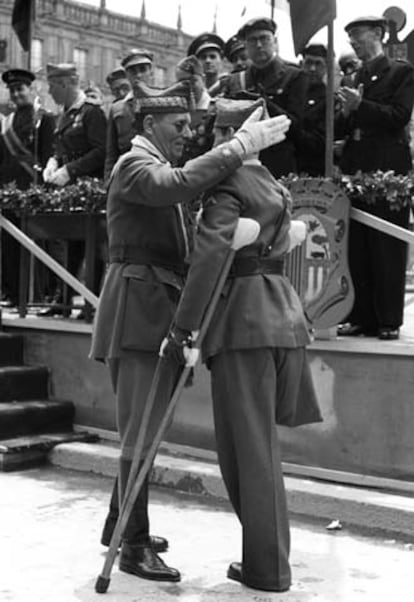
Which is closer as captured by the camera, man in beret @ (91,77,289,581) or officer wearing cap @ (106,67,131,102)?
man in beret @ (91,77,289,581)

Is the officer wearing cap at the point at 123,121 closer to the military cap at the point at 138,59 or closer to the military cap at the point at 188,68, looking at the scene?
the military cap at the point at 138,59

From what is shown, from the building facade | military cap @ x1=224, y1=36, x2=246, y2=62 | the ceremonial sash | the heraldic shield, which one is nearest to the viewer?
the heraldic shield

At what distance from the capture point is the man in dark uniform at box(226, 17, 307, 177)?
22.7 feet

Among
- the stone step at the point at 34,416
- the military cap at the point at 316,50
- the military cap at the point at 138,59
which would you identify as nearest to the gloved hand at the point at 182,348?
the stone step at the point at 34,416

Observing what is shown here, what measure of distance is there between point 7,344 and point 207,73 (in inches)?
105

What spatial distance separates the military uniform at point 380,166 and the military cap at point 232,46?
1.71 meters

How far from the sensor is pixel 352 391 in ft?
19.5

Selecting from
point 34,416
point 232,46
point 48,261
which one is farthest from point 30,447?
point 232,46

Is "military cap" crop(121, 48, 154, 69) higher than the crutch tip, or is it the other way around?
"military cap" crop(121, 48, 154, 69)

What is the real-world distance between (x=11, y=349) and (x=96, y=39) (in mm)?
45906

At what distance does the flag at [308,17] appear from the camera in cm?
639

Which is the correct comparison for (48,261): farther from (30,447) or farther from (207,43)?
(207,43)

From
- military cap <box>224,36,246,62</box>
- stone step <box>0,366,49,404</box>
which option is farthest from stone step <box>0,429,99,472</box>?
military cap <box>224,36,246,62</box>

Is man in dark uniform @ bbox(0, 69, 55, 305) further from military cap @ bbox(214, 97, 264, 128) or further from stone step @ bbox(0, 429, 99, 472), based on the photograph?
military cap @ bbox(214, 97, 264, 128)
